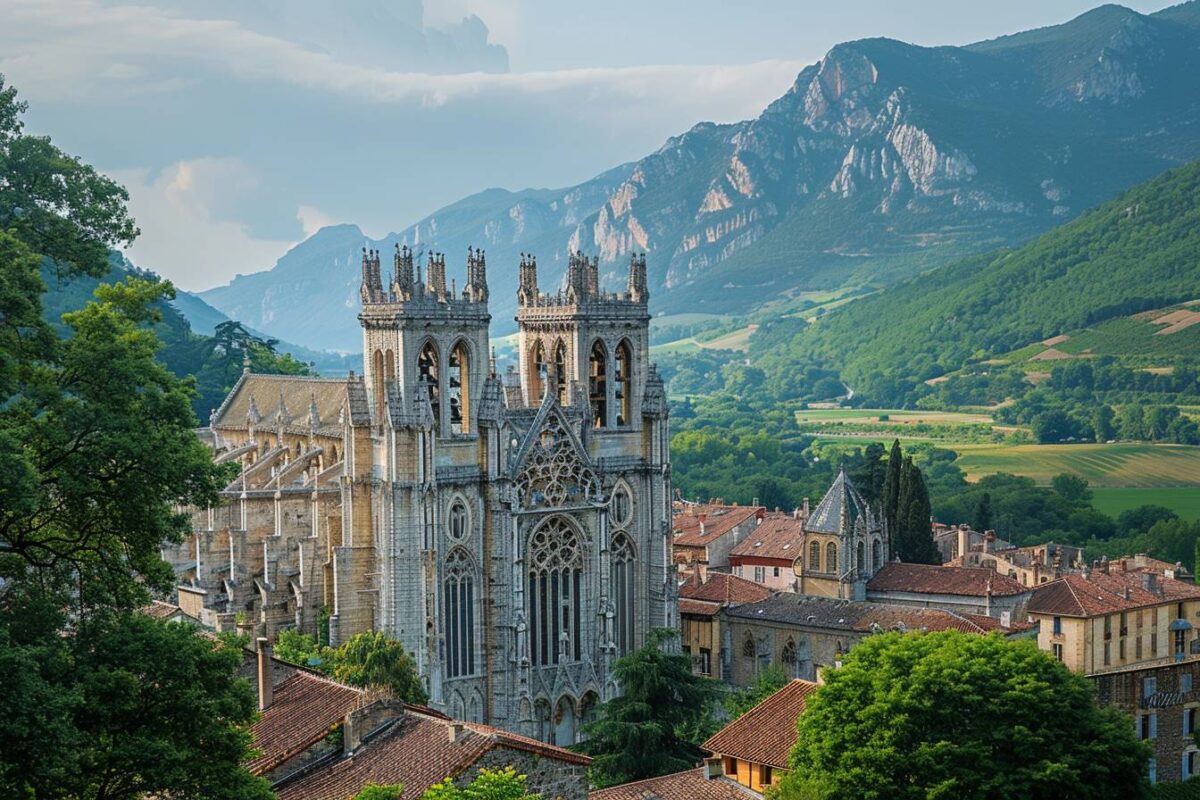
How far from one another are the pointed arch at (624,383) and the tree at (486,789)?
37.2 metres

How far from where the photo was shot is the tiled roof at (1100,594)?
7381cm

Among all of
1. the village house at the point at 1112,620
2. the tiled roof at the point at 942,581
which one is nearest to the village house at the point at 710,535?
the tiled roof at the point at 942,581

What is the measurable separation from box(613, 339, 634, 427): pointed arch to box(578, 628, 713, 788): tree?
53.5 feet

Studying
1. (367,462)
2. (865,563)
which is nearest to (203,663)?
(367,462)

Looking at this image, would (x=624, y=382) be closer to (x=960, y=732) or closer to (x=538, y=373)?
(x=538, y=373)

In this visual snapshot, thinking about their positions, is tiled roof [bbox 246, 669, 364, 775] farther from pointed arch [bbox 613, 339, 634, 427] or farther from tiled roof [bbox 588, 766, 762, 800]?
pointed arch [bbox 613, 339, 634, 427]

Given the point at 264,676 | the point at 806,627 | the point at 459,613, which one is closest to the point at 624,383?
the point at 459,613

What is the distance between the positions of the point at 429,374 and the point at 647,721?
63.3ft

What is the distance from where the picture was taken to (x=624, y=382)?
239ft

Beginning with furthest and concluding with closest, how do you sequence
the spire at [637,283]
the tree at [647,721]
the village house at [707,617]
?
the village house at [707,617] → the spire at [637,283] → the tree at [647,721]

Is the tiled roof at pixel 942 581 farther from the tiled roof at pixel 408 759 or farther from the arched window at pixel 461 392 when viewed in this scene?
the tiled roof at pixel 408 759

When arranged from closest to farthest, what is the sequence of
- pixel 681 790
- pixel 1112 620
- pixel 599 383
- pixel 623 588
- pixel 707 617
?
pixel 681 790 → pixel 623 588 → pixel 599 383 → pixel 1112 620 → pixel 707 617

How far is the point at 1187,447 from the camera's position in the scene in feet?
585

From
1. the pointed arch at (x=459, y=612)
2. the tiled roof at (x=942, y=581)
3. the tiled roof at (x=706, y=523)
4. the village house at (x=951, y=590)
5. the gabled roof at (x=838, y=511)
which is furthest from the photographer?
the tiled roof at (x=706, y=523)
